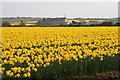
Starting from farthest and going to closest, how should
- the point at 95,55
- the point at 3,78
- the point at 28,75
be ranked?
the point at 95,55, the point at 3,78, the point at 28,75

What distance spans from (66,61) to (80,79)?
1261 millimetres

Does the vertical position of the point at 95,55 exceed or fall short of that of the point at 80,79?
it exceeds it

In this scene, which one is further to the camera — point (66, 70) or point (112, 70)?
point (112, 70)

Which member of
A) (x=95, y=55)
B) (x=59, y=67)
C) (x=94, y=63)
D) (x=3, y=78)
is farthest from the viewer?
(x=95, y=55)

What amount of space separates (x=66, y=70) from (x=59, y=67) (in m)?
0.29

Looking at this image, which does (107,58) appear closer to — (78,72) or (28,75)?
(78,72)

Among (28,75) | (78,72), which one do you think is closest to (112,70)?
(78,72)

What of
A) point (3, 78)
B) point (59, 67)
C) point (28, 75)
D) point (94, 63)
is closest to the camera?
point (28, 75)

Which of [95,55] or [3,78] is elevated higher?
[95,55]

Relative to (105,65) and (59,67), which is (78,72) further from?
(105,65)

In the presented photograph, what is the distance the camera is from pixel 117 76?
774cm

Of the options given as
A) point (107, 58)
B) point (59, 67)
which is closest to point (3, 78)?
point (59, 67)

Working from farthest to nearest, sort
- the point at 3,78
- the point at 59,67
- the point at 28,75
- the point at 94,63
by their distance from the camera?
the point at 94,63 → the point at 59,67 → the point at 3,78 → the point at 28,75

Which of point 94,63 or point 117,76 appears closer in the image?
point 117,76
